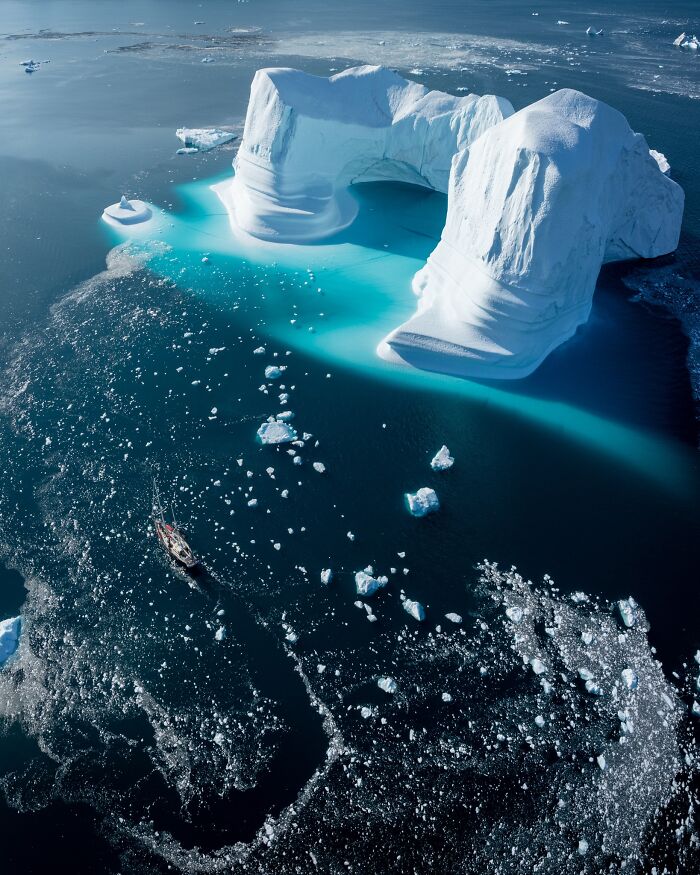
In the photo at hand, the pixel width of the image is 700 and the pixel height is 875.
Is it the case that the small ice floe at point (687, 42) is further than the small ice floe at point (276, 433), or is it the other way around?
the small ice floe at point (687, 42)

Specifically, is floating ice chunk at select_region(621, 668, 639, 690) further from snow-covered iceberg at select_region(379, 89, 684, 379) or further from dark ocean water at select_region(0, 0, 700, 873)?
snow-covered iceberg at select_region(379, 89, 684, 379)

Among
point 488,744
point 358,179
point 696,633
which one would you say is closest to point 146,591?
point 488,744

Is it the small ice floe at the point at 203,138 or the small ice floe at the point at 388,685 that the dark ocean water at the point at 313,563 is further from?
the small ice floe at the point at 203,138

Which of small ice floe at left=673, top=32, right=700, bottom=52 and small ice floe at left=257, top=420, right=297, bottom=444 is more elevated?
small ice floe at left=673, top=32, right=700, bottom=52

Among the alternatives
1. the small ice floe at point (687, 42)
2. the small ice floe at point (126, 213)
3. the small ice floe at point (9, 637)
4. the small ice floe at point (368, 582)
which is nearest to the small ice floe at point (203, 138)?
the small ice floe at point (126, 213)

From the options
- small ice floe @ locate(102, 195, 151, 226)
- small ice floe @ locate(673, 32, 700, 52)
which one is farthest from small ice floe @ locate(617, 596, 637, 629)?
small ice floe @ locate(673, 32, 700, 52)

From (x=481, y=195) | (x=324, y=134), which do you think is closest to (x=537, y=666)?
(x=481, y=195)
